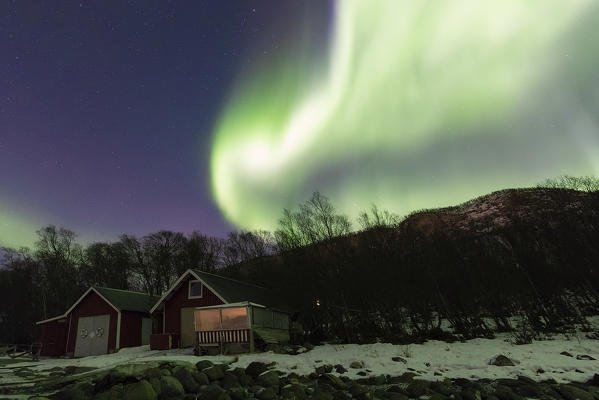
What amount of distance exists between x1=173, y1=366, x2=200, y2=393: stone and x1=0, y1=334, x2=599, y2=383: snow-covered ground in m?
3.60

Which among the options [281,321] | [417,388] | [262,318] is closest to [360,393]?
[417,388]

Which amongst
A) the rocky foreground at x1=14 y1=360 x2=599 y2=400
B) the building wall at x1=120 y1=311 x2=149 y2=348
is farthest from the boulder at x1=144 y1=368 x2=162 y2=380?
the building wall at x1=120 y1=311 x2=149 y2=348

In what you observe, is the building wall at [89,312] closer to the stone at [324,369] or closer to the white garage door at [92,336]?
the white garage door at [92,336]

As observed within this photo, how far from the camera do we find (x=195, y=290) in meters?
26.2

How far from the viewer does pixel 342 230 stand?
30125 millimetres

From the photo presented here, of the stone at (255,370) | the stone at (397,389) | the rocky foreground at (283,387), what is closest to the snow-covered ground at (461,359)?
the rocky foreground at (283,387)

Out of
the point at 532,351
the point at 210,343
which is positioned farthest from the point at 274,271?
the point at 532,351

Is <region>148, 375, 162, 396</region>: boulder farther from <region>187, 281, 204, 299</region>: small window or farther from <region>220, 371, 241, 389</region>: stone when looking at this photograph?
<region>187, 281, 204, 299</region>: small window

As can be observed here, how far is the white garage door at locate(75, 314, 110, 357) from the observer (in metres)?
28.0

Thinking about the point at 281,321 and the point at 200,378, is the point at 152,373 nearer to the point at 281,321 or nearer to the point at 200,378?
the point at 200,378

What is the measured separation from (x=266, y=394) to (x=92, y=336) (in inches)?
974

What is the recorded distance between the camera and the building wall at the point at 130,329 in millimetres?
28531

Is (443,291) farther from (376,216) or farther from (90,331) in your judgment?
(90,331)

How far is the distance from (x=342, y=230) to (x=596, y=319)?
1863 cm
